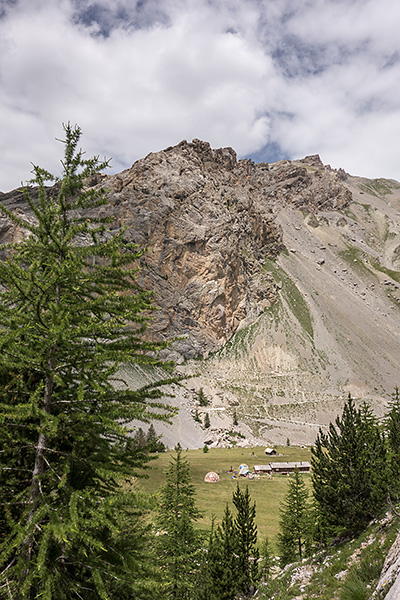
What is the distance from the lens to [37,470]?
468 centimetres

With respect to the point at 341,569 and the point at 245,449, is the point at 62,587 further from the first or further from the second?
the point at 245,449

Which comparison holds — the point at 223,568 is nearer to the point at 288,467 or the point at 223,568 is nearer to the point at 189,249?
the point at 288,467

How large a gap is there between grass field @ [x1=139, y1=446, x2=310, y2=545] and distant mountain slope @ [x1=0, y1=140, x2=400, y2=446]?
14421 mm

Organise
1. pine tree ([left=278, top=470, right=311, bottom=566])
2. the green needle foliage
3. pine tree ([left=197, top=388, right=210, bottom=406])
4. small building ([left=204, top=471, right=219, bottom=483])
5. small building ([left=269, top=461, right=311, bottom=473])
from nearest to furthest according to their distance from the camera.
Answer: the green needle foliage < pine tree ([left=278, top=470, right=311, bottom=566]) < small building ([left=204, top=471, right=219, bottom=483]) < small building ([left=269, top=461, right=311, bottom=473]) < pine tree ([left=197, top=388, right=210, bottom=406])

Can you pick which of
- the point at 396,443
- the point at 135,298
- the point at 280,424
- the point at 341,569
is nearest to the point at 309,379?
the point at 280,424

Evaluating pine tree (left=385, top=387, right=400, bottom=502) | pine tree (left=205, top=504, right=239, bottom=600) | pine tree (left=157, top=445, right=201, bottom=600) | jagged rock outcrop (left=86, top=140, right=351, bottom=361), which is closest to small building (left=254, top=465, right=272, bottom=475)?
pine tree (left=385, top=387, right=400, bottom=502)

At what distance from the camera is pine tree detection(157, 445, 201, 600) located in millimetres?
11859

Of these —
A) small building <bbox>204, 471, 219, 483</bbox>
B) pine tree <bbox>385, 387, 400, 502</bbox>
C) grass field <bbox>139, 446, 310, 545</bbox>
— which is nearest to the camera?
pine tree <bbox>385, 387, 400, 502</bbox>

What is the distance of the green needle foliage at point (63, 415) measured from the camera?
4.14m

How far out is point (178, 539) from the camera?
12703mm

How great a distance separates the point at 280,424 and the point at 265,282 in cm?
7550

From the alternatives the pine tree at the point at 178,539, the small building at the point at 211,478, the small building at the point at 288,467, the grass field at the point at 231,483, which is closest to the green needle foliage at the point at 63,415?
the pine tree at the point at 178,539

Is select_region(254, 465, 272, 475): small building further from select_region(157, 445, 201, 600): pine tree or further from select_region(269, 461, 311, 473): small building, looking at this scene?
select_region(157, 445, 201, 600): pine tree

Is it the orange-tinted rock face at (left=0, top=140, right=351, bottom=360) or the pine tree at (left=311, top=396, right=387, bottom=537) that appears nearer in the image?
the pine tree at (left=311, top=396, right=387, bottom=537)
